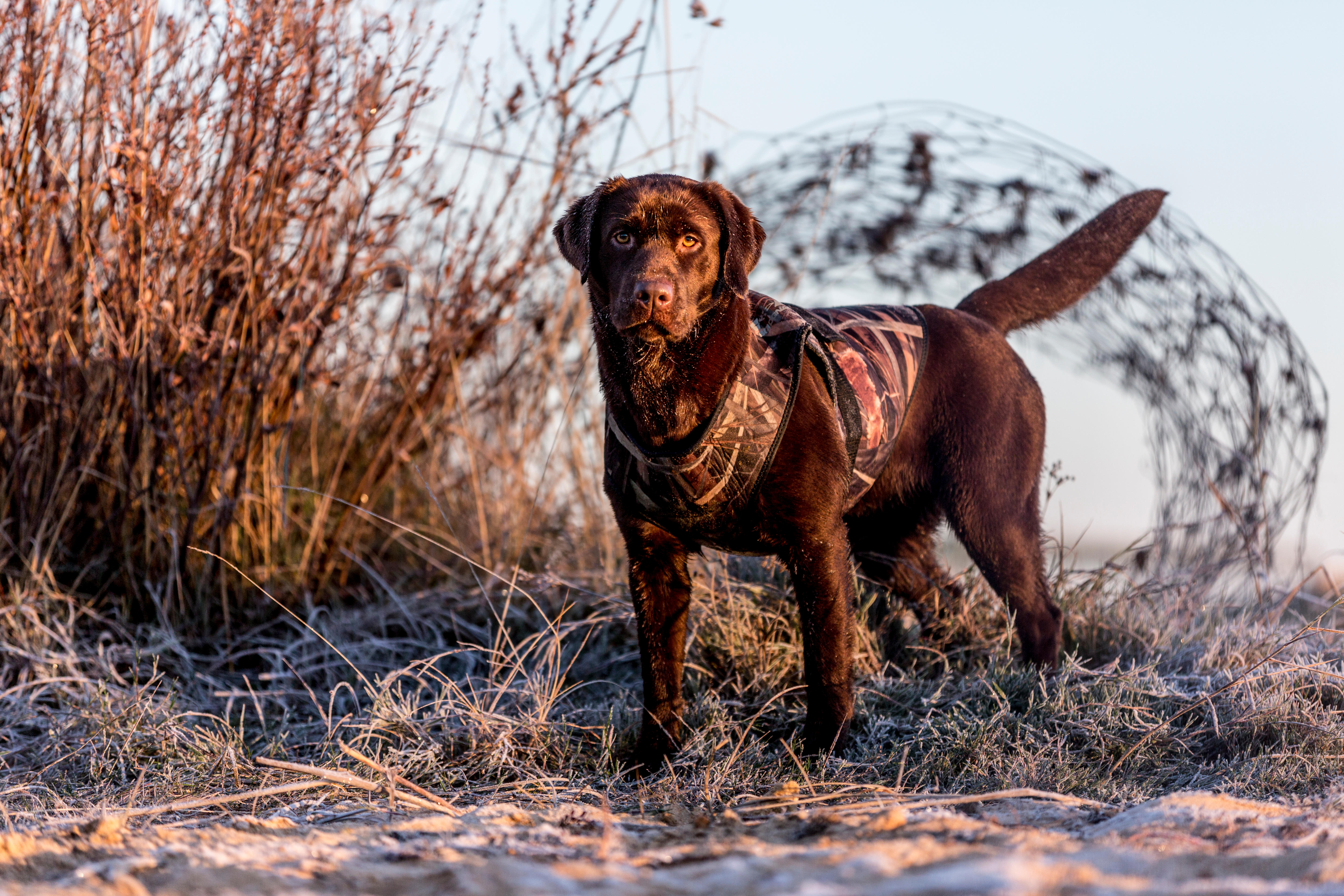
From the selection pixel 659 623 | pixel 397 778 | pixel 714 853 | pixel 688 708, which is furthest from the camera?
pixel 688 708

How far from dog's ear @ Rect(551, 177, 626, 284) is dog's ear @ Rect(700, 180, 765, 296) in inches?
9.4

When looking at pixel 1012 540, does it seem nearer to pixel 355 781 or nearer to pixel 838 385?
pixel 838 385

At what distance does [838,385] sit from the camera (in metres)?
2.45

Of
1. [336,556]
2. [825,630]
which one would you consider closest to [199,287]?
[336,556]

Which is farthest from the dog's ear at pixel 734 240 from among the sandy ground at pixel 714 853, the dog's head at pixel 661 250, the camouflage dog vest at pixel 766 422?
the sandy ground at pixel 714 853

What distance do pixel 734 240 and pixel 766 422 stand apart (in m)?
0.45

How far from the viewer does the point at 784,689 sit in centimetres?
275

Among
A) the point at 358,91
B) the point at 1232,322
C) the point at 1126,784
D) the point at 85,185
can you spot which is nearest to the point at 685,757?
the point at 1126,784

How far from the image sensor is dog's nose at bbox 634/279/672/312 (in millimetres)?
2123

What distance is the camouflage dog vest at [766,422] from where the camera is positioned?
2.28 m

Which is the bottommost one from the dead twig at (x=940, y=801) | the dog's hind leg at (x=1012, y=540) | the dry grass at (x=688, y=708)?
the dry grass at (x=688, y=708)

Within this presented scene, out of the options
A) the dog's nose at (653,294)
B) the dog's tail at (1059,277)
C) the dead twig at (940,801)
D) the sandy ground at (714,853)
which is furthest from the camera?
the dog's tail at (1059,277)

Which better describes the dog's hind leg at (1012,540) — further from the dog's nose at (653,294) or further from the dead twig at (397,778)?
the dead twig at (397,778)

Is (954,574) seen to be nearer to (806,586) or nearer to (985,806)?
(806,586)
